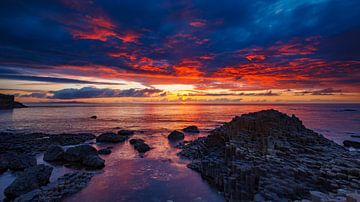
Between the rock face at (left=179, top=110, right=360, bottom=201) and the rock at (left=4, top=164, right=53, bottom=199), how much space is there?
579 inches

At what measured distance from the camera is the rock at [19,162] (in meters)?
22.1

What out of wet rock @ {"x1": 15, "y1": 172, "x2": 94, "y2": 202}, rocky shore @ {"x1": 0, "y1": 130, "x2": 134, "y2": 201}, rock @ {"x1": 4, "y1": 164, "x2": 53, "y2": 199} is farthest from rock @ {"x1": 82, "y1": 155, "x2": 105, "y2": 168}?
rock @ {"x1": 4, "y1": 164, "x2": 53, "y2": 199}

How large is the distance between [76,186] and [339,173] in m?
21.9

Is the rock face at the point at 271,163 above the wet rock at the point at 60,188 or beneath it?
above

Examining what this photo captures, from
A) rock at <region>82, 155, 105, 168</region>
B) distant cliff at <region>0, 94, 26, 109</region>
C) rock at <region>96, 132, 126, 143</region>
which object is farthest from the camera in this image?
distant cliff at <region>0, 94, 26, 109</region>

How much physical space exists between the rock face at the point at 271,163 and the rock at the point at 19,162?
60.2 feet

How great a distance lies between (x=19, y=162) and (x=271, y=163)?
1044 inches

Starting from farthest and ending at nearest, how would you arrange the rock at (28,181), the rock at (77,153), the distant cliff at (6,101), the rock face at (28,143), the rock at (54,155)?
the distant cliff at (6,101)
the rock face at (28,143)
the rock at (54,155)
the rock at (77,153)
the rock at (28,181)

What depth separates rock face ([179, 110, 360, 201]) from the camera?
49.4 feet

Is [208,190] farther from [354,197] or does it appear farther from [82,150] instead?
[82,150]

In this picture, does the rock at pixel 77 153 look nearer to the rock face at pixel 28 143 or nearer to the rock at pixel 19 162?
the rock at pixel 19 162

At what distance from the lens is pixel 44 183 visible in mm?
18375

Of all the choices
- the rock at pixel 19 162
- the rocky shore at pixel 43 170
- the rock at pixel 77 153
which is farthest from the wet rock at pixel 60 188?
the rock at pixel 19 162

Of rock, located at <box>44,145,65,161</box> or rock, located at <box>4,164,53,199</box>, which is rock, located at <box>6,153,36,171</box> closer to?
rock, located at <box>44,145,65,161</box>
